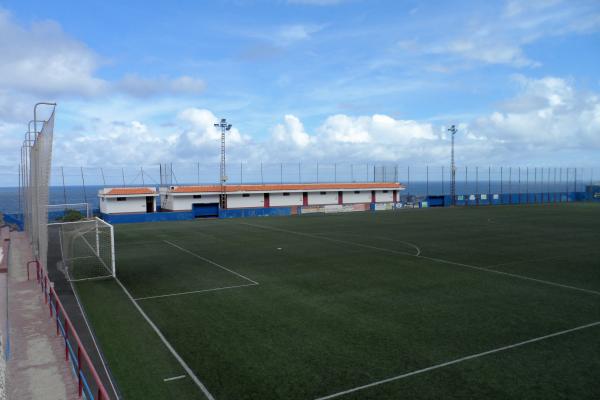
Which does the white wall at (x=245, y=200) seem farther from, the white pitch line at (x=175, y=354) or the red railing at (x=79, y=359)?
the red railing at (x=79, y=359)

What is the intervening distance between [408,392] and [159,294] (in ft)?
40.0

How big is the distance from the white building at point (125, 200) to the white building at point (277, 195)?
338cm

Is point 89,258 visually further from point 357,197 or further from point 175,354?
point 357,197

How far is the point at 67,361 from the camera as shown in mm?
11898

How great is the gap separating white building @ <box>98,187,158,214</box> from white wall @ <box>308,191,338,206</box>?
23.7m

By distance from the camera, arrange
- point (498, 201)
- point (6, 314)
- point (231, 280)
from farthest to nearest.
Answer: point (498, 201)
point (231, 280)
point (6, 314)

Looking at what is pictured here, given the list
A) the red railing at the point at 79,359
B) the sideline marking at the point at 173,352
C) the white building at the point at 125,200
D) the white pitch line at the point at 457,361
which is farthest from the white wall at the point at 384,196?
the red railing at the point at 79,359

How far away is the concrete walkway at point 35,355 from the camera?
1034cm

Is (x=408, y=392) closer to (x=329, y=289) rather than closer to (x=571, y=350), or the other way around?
(x=571, y=350)

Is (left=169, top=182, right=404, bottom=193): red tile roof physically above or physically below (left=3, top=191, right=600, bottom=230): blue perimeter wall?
above

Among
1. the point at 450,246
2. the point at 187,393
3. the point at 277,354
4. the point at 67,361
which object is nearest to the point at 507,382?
the point at 277,354

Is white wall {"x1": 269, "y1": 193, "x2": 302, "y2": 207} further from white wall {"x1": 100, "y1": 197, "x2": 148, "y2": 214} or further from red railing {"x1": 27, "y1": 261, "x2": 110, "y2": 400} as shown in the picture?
red railing {"x1": 27, "y1": 261, "x2": 110, "y2": 400}

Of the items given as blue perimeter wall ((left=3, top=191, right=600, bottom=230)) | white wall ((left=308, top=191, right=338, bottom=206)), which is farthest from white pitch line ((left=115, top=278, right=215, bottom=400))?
white wall ((left=308, top=191, right=338, bottom=206))

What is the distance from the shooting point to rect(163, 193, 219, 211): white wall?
196 feet
